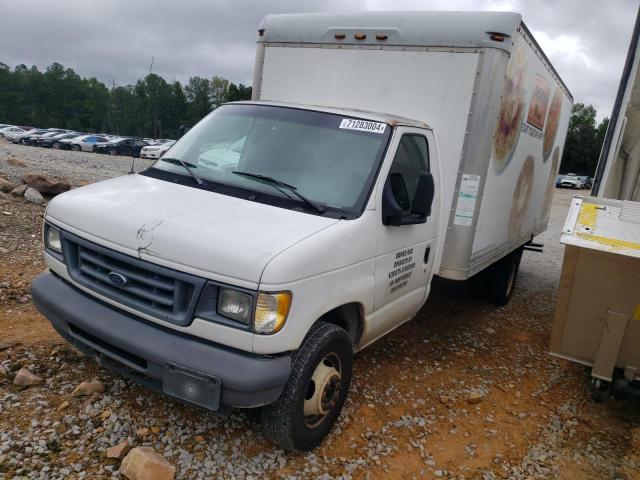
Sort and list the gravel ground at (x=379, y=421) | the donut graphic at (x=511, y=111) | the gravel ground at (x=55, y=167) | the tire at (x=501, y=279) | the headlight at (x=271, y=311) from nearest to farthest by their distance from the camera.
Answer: the headlight at (x=271, y=311), the gravel ground at (x=379, y=421), the donut graphic at (x=511, y=111), the tire at (x=501, y=279), the gravel ground at (x=55, y=167)

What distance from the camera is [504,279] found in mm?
6766

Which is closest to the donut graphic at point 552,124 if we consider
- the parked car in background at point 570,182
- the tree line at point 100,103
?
the parked car in background at point 570,182

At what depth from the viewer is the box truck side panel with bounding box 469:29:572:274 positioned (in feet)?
15.4

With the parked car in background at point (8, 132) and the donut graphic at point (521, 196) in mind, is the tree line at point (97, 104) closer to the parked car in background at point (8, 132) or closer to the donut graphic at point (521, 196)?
the parked car in background at point (8, 132)

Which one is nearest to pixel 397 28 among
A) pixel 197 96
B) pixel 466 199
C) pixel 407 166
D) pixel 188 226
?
pixel 407 166

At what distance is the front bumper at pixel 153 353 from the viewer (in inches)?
103

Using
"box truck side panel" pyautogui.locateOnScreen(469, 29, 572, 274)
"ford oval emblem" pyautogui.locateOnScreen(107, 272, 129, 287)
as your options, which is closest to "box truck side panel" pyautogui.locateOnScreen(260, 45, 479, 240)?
"box truck side panel" pyautogui.locateOnScreen(469, 29, 572, 274)

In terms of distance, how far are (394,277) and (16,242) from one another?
5154 millimetres

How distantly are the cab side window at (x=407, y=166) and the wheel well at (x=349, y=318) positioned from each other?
2.81 ft

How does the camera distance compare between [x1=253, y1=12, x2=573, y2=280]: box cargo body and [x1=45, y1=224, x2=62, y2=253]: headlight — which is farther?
[x1=253, y1=12, x2=573, y2=280]: box cargo body

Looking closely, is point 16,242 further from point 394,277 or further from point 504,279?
point 504,279

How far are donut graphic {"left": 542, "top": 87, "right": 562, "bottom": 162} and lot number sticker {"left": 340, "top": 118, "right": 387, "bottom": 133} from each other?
3923 mm

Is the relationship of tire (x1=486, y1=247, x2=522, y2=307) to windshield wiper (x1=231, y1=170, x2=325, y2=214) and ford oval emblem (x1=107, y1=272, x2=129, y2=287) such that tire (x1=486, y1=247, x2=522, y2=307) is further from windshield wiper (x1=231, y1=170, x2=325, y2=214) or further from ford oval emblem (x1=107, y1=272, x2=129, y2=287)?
ford oval emblem (x1=107, y1=272, x2=129, y2=287)

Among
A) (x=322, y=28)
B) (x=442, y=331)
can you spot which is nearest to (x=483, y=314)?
(x=442, y=331)
